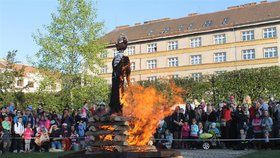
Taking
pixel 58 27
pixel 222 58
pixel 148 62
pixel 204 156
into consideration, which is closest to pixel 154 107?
pixel 204 156

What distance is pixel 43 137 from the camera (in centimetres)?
2209

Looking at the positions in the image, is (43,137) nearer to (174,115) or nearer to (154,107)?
(174,115)

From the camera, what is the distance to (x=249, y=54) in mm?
68812

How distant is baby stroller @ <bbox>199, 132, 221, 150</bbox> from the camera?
20.8 m

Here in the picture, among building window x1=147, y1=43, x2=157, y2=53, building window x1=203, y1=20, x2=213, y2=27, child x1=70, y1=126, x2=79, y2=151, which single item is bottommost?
child x1=70, y1=126, x2=79, y2=151

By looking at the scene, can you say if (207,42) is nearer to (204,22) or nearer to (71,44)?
(204,22)

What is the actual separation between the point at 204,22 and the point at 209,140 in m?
55.8

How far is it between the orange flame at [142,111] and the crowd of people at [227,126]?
599cm

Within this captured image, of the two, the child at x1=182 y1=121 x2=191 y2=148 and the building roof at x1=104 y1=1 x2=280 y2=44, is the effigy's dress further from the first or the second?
the building roof at x1=104 y1=1 x2=280 y2=44

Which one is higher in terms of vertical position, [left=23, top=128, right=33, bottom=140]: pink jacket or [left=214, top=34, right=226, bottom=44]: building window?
[left=214, top=34, right=226, bottom=44]: building window

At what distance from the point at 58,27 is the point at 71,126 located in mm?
21381

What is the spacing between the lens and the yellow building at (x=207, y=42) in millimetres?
67000

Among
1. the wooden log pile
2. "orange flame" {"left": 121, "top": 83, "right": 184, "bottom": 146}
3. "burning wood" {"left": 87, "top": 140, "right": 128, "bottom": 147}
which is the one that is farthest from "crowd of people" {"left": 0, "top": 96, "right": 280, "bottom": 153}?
"burning wood" {"left": 87, "top": 140, "right": 128, "bottom": 147}

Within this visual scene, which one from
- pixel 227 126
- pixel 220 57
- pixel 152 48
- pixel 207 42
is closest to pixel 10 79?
pixel 227 126
